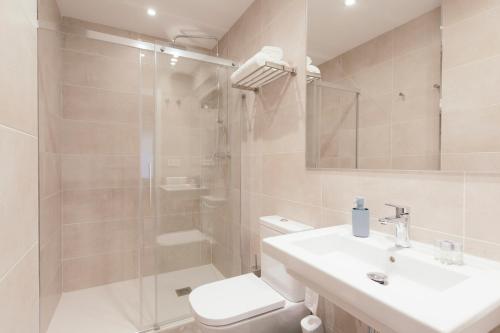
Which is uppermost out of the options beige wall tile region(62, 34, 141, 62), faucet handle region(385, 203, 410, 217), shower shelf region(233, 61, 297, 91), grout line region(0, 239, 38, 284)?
beige wall tile region(62, 34, 141, 62)

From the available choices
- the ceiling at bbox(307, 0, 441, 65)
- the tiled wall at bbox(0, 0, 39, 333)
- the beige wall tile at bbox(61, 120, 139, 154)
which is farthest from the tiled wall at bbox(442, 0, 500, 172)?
the beige wall tile at bbox(61, 120, 139, 154)

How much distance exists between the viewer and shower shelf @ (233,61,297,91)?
1575 mm

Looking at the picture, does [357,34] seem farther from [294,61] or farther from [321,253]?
[321,253]

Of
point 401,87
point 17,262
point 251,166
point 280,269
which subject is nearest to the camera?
point 17,262

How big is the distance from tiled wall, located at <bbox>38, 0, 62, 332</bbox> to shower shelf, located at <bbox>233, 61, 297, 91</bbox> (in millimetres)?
1323

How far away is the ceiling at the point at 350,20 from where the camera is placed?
1053 mm

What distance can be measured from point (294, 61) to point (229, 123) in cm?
82

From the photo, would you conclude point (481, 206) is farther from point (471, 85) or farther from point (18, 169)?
point (18, 169)

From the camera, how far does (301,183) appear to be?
1549 mm

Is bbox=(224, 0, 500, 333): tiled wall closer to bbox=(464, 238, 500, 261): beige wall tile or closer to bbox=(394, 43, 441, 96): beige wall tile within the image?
bbox=(464, 238, 500, 261): beige wall tile

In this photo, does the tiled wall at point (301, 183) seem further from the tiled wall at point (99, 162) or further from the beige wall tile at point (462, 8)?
the tiled wall at point (99, 162)

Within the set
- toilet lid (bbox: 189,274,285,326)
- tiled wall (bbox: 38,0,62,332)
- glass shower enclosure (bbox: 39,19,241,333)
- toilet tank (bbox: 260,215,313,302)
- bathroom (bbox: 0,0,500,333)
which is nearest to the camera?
bathroom (bbox: 0,0,500,333)

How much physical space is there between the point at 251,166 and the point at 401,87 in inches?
50.3

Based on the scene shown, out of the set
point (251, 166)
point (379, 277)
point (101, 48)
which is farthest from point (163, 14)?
point (379, 277)
